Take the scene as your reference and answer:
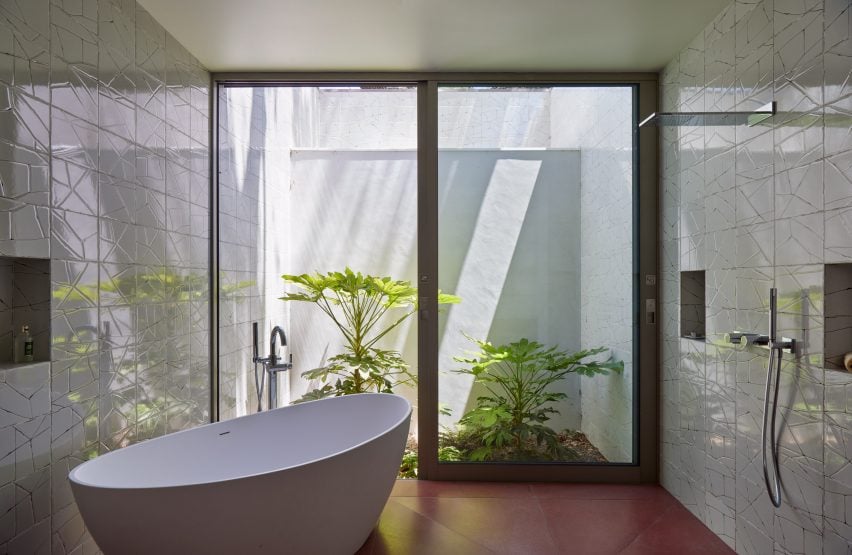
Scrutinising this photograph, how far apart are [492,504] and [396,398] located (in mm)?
787

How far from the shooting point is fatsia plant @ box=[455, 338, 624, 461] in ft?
11.1

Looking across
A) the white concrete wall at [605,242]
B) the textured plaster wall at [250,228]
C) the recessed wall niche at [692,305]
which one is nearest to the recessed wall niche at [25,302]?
the textured plaster wall at [250,228]

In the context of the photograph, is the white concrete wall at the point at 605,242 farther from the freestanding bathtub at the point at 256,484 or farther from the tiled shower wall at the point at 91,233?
the tiled shower wall at the point at 91,233

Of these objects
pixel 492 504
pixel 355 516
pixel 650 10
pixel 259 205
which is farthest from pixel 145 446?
pixel 650 10

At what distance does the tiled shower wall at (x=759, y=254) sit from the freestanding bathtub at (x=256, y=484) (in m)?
1.47

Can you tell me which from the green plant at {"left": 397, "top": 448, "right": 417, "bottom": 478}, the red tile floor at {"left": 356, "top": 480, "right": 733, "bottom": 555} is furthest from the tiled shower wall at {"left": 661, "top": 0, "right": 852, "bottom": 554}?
the green plant at {"left": 397, "top": 448, "right": 417, "bottom": 478}

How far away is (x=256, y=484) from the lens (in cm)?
183

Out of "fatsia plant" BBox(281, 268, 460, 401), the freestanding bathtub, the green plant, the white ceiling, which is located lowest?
the green plant

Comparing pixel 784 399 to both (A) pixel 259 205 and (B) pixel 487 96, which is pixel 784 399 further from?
(A) pixel 259 205

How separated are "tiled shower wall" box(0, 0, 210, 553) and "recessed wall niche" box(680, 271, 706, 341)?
8.69ft

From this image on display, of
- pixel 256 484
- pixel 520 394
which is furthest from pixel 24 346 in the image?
pixel 520 394

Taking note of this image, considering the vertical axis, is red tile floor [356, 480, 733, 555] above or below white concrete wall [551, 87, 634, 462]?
below

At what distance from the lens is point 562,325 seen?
340cm

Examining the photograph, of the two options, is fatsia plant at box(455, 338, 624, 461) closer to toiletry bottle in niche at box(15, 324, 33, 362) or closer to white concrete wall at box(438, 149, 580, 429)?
white concrete wall at box(438, 149, 580, 429)
